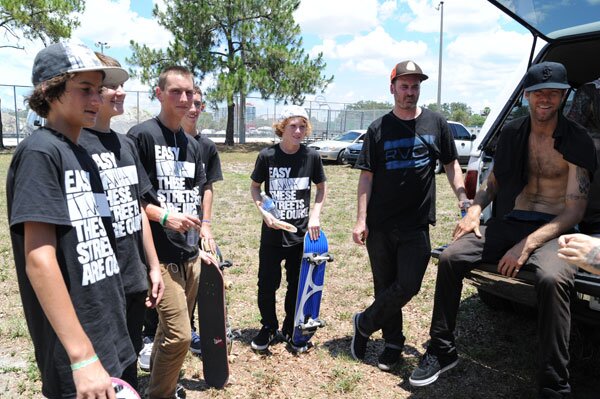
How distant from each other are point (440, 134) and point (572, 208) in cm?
112

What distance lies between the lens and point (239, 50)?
1081 inches

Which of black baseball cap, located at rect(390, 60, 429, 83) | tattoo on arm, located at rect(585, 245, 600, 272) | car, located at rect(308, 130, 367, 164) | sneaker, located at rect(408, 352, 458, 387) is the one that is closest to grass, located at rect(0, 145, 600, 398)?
sneaker, located at rect(408, 352, 458, 387)

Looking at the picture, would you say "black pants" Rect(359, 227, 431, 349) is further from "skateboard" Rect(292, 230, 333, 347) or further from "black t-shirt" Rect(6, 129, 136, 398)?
"black t-shirt" Rect(6, 129, 136, 398)

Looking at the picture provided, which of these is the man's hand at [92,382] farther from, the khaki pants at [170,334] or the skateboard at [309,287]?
the skateboard at [309,287]

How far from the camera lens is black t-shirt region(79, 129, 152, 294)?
7.50ft

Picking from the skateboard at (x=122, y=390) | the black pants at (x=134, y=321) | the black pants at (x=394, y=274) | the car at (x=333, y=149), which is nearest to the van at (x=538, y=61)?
the black pants at (x=394, y=274)

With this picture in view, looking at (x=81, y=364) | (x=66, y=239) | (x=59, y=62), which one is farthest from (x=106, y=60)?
(x=81, y=364)

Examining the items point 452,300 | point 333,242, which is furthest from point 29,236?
point 333,242

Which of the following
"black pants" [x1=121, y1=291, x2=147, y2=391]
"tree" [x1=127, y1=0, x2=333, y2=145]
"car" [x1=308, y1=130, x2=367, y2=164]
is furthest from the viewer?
"tree" [x1=127, y1=0, x2=333, y2=145]

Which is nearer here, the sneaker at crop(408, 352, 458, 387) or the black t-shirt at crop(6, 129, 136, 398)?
the black t-shirt at crop(6, 129, 136, 398)

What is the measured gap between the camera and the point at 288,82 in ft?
88.8

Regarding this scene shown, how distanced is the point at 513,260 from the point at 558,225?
0.38 m

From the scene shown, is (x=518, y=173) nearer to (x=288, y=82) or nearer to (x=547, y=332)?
(x=547, y=332)

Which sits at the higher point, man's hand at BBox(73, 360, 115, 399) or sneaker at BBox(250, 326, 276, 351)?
man's hand at BBox(73, 360, 115, 399)
